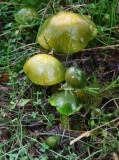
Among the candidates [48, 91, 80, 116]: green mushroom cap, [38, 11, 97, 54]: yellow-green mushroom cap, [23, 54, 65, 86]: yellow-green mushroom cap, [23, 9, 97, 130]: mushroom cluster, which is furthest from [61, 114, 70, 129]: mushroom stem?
[38, 11, 97, 54]: yellow-green mushroom cap

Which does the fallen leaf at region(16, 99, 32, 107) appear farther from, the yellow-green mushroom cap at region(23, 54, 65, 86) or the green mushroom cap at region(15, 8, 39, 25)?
the green mushroom cap at region(15, 8, 39, 25)

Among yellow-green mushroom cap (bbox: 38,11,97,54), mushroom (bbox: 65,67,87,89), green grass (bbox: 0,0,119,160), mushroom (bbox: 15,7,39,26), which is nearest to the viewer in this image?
mushroom (bbox: 65,67,87,89)

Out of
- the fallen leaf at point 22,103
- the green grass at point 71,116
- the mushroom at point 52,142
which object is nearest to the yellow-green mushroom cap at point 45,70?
the green grass at point 71,116

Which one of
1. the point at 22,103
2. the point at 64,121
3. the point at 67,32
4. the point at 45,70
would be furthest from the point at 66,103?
the point at 67,32

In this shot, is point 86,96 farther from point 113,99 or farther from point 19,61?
point 19,61

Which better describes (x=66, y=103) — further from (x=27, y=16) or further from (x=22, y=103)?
(x=27, y=16)

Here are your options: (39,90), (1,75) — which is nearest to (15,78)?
(1,75)
